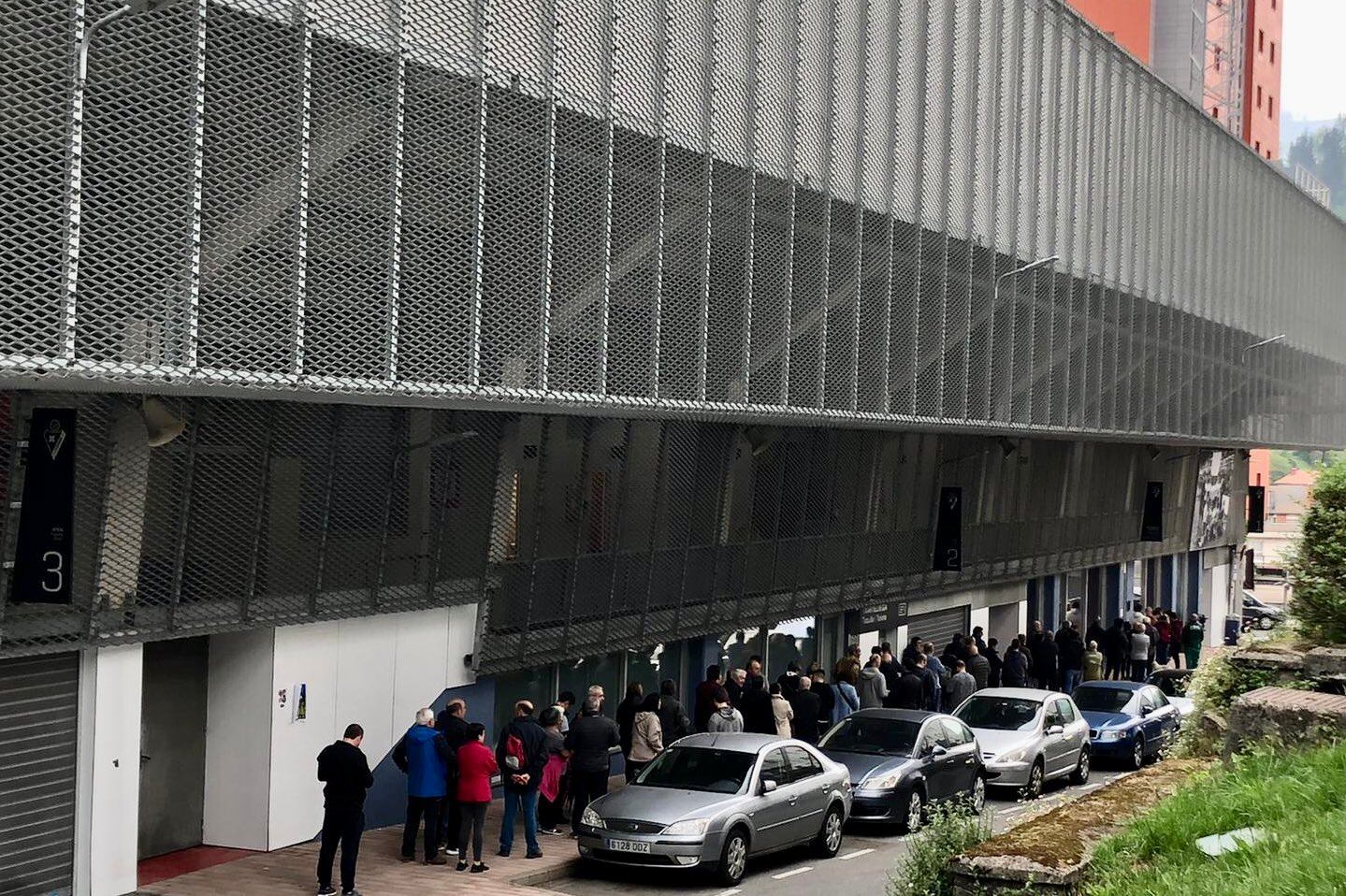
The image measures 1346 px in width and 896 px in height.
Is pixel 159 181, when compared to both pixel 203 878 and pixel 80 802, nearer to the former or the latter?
pixel 80 802

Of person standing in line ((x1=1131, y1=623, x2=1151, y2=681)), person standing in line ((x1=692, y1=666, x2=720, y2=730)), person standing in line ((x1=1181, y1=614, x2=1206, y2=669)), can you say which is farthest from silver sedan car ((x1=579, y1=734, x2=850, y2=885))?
person standing in line ((x1=1181, y1=614, x2=1206, y2=669))

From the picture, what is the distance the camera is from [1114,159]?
33.9 m

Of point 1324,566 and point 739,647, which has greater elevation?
point 1324,566

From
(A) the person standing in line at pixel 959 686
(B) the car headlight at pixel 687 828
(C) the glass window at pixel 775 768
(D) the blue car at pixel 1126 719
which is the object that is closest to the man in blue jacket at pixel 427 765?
(B) the car headlight at pixel 687 828

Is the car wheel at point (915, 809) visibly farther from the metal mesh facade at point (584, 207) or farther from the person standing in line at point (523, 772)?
the metal mesh facade at point (584, 207)

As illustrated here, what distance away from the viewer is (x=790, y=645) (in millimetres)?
27953

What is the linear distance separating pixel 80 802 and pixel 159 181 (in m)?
5.74

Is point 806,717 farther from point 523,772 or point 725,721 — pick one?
point 523,772

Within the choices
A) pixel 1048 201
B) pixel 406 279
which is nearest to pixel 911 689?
pixel 1048 201

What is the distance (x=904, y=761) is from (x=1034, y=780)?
11.8ft

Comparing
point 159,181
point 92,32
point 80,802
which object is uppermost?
point 92,32

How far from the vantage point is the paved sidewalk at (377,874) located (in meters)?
15.0

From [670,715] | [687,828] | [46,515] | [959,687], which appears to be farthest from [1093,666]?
[46,515]

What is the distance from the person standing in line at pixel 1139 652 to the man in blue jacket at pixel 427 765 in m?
22.4
